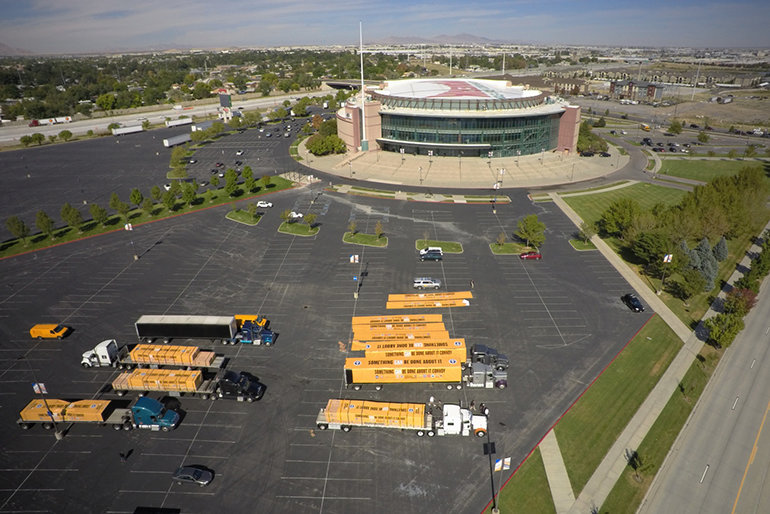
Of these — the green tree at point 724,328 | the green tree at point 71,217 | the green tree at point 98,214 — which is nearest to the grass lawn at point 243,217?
the green tree at point 98,214

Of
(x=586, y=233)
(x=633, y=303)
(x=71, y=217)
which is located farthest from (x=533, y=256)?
(x=71, y=217)

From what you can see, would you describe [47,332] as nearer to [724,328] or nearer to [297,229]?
[297,229]

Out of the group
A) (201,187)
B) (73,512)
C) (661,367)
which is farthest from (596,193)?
(73,512)

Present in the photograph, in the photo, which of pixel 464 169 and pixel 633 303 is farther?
pixel 464 169

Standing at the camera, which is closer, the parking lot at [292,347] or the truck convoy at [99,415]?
the parking lot at [292,347]

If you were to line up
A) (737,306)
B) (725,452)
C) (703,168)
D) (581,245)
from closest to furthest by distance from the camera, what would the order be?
(725,452), (737,306), (581,245), (703,168)

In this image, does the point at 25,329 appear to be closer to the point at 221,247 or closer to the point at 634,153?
the point at 221,247

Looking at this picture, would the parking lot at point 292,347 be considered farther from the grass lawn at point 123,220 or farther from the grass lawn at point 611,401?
the grass lawn at point 123,220
